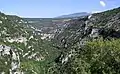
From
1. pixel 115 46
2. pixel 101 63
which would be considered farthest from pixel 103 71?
pixel 115 46

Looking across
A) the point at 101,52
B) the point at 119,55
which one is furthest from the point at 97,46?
the point at 119,55

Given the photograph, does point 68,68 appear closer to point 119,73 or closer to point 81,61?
point 81,61

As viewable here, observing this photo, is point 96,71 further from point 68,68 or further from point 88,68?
point 68,68

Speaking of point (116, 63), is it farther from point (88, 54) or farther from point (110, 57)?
point (88, 54)

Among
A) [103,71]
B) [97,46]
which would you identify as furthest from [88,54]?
[103,71]

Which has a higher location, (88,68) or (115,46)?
(115,46)

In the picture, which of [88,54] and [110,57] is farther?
[88,54]

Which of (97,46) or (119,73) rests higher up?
(97,46)
